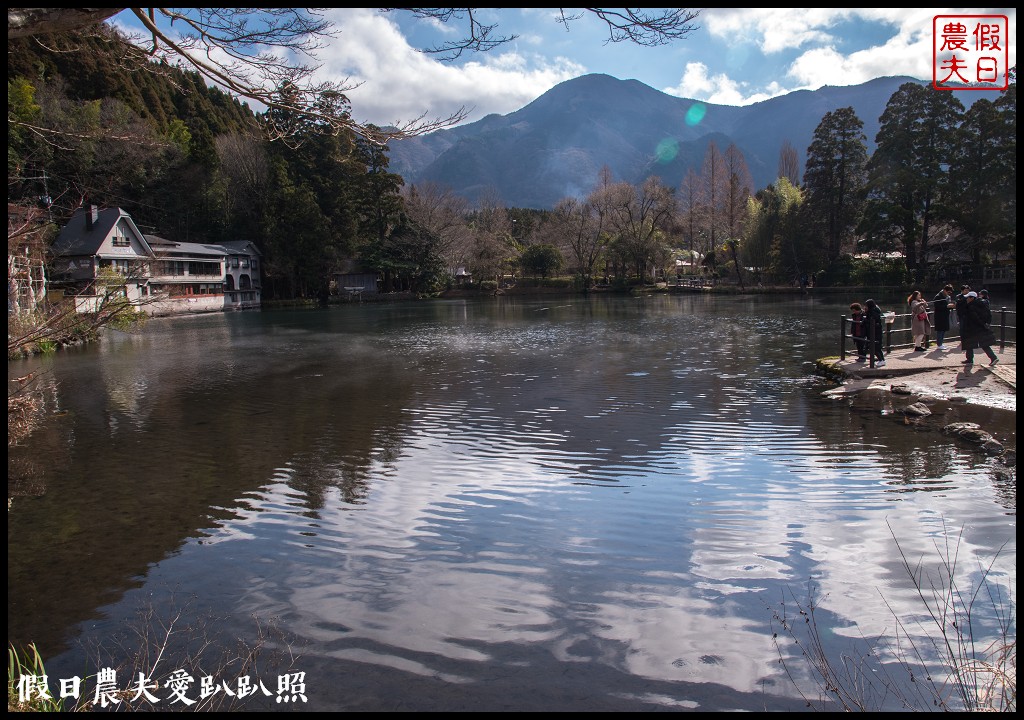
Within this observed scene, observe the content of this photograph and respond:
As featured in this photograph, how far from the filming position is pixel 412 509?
6.62 metres

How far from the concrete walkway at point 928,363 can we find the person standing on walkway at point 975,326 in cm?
27

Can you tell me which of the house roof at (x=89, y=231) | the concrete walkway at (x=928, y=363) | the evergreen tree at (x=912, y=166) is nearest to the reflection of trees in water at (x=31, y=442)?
the concrete walkway at (x=928, y=363)

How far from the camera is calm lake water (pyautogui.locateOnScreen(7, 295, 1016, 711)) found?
13.0 ft

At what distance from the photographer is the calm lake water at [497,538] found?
397 centimetres

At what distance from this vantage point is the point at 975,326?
37.1ft

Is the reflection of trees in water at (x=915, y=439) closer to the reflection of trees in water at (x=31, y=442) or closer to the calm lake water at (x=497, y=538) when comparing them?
the calm lake water at (x=497, y=538)

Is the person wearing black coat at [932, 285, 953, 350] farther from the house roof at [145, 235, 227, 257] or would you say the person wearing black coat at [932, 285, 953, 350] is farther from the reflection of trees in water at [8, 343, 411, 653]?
the house roof at [145, 235, 227, 257]

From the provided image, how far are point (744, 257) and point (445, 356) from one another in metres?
41.1

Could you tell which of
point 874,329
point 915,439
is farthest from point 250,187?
point 915,439

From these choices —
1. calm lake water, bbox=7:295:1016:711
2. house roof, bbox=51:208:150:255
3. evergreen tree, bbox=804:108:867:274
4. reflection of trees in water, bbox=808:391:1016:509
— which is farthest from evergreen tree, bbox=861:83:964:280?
house roof, bbox=51:208:150:255

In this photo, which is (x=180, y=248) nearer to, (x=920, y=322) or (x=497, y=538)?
(x=920, y=322)

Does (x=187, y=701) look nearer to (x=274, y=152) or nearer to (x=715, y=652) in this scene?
(x=715, y=652)

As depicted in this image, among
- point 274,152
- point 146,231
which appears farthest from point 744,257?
point 146,231

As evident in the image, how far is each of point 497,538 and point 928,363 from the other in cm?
1062
